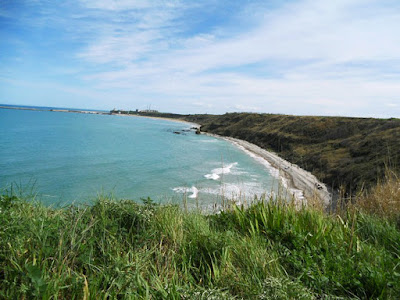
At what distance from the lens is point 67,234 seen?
116 inches

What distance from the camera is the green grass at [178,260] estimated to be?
240 cm

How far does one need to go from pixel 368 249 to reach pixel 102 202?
13.0 feet

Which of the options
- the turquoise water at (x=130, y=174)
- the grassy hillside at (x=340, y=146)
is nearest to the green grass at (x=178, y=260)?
the grassy hillside at (x=340, y=146)

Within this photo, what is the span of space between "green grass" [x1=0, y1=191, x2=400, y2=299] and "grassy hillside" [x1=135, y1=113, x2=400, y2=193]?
5151mm

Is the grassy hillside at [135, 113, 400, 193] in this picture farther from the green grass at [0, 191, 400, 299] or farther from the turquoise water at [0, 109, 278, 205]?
the turquoise water at [0, 109, 278, 205]

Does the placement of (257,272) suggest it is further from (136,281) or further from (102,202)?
(102,202)

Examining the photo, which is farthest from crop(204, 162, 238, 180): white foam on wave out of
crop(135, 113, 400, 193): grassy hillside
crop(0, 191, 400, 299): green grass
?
crop(0, 191, 400, 299): green grass

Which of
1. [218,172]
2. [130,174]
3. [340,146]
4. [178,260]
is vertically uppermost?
[340,146]

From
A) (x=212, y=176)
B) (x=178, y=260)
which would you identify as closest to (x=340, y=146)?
(x=212, y=176)

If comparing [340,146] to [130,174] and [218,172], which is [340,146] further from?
[130,174]

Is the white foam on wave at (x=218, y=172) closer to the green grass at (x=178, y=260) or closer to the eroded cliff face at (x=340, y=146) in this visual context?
the eroded cliff face at (x=340, y=146)

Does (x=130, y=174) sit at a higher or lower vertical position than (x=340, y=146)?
lower

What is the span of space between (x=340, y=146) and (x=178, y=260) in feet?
126

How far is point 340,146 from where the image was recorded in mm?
35938
